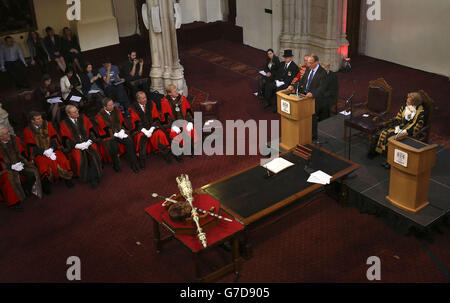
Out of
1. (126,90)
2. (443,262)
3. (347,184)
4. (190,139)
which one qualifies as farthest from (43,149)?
(443,262)

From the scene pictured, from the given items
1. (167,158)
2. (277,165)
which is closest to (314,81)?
(277,165)

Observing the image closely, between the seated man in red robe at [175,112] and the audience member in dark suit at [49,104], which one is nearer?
the seated man in red robe at [175,112]

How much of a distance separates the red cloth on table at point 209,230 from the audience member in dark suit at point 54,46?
308 inches

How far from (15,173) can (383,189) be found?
535 cm

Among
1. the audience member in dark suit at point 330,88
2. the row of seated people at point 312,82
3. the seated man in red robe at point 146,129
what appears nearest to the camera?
the row of seated people at point 312,82

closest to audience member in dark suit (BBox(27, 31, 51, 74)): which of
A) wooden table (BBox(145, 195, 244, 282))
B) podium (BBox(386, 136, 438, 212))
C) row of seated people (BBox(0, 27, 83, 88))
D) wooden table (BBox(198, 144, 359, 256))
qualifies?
row of seated people (BBox(0, 27, 83, 88))

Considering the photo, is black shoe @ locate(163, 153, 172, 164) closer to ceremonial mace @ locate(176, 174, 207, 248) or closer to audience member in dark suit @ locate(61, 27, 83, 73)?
ceremonial mace @ locate(176, 174, 207, 248)

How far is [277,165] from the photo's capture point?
7.04m

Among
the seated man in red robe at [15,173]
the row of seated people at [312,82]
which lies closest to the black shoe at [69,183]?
the seated man in red robe at [15,173]

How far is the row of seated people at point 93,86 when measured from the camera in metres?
10.3

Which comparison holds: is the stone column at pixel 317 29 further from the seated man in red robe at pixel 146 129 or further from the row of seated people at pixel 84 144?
the seated man in red robe at pixel 146 129

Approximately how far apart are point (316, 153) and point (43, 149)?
4.22 metres

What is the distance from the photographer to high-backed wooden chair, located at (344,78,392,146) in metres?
8.31

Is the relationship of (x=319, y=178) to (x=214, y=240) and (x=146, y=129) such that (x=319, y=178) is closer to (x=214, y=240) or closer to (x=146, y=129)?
Result: (x=214, y=240)
